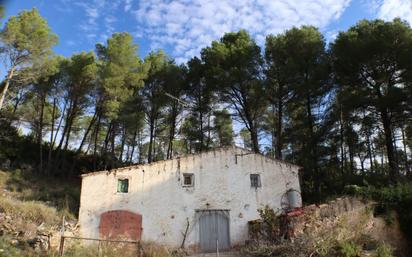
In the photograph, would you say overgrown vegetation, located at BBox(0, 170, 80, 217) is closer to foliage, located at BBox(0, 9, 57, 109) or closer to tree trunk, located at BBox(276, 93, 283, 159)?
foliage, located at BBox(0, 9, 57, 109)

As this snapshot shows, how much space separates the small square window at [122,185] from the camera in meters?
17.4

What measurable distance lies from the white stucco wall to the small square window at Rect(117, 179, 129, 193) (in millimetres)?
169

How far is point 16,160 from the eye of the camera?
26125 mm

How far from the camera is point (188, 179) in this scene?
18.7 m

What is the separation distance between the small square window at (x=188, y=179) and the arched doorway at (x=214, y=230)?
147cm

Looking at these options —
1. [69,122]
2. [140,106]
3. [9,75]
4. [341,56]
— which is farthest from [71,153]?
[341,56]

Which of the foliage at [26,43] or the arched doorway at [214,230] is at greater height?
the foliage at [26,43]

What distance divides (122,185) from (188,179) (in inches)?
131

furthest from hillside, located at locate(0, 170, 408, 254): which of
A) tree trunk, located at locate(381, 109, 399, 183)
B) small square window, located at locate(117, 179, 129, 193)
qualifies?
tree trunk, located at locate(381, 109, 399, 183)

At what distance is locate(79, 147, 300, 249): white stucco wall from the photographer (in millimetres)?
17062

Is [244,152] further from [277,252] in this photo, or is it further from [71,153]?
[71,153]

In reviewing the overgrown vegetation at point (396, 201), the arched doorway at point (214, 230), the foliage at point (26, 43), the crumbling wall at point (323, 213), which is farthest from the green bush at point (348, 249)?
the foliage at point (26, 43)

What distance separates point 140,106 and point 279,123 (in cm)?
1019

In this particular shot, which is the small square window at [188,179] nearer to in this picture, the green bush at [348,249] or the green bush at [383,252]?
the green bush at [348,249]
